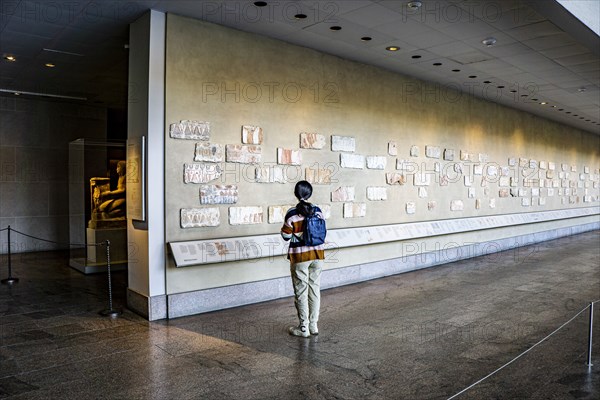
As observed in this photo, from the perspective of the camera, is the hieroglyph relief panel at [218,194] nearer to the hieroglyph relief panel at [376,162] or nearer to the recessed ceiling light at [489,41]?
the hieroglyph relief panel at [376,162]

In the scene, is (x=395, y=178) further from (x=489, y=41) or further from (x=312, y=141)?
(x=489, y=41)

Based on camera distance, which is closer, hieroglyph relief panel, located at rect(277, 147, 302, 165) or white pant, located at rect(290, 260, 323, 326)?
white pant, located at rect(290, 260, 323, 326)

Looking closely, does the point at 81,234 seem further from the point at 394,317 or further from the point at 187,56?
the point at 394,317

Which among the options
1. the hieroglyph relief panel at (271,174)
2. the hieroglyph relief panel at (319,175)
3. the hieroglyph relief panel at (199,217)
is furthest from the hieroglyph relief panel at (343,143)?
the hieroglyph relief panel at (199,217)

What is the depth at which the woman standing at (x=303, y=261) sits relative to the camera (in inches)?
225

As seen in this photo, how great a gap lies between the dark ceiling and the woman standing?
280 centimetres

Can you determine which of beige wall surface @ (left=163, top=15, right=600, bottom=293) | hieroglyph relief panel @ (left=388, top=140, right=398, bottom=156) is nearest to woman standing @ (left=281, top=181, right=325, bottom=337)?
beige wall surface @ (left=163, top=15, right=600, bottom=293)

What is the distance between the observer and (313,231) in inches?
225

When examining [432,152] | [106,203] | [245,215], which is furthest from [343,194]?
[106,203]

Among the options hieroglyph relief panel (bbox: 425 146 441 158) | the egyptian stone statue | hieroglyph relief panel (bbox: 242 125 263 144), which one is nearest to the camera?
hieroglyph relief panel (bbox: 242 125 263 144)

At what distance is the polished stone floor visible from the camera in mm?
4293

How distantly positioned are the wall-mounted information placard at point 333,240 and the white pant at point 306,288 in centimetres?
165

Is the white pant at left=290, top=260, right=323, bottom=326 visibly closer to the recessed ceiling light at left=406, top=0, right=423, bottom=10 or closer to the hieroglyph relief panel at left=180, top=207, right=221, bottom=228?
the hieroglyph relief panel at left=180, top=207, right=221, bottom=228

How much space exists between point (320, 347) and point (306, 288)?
754mm
